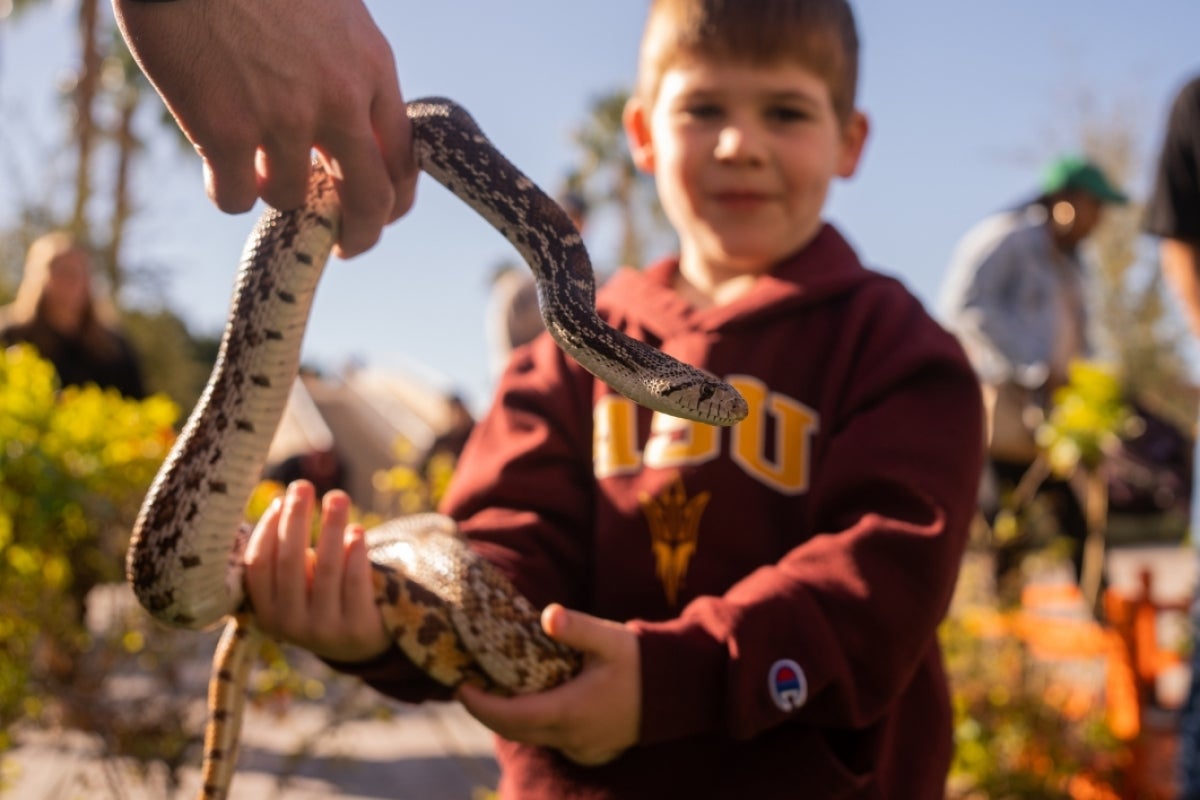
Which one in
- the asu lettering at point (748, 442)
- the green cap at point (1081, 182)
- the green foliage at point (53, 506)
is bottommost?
the green foliage at point (53, 506)

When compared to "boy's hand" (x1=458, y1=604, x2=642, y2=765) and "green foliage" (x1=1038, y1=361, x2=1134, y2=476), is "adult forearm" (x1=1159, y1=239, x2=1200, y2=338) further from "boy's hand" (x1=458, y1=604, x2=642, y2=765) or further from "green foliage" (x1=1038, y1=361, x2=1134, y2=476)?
"boy's hand" (x1=458, y1=604, x2=642, y2=765)

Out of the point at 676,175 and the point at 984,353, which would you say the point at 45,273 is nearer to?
the point at 676,175

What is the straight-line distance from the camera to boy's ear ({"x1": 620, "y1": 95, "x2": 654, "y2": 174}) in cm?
306

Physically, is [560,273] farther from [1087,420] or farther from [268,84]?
[1087,420]

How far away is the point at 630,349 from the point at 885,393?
717 mm

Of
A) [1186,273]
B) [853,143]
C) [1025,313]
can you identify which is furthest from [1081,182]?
[853,143]

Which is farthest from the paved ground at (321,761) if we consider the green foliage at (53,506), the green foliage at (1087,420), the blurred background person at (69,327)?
the blurred background person at (69,327)

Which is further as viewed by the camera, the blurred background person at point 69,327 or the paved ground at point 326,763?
the blurred background person at point 69,327

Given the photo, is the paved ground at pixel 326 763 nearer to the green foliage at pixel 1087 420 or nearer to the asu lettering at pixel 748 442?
the asu lettering at pixel 748 442

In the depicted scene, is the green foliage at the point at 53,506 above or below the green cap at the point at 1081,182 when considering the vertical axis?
→ below

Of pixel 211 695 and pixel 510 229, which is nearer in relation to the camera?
pixel 510 229

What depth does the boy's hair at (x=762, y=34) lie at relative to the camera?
2604 mm

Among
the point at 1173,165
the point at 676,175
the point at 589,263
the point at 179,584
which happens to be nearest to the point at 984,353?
the point at 1173,165

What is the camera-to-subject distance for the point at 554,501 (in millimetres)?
2664
